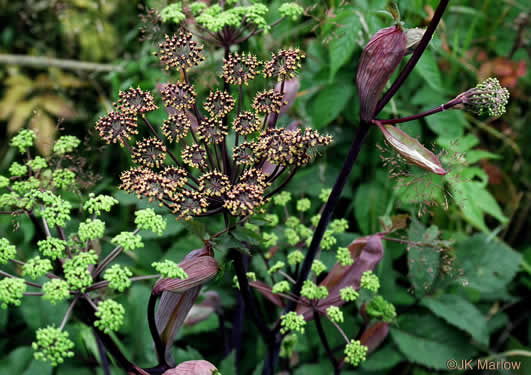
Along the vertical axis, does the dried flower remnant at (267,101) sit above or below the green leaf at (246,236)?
above

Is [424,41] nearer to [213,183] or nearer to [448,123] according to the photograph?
[213,183]

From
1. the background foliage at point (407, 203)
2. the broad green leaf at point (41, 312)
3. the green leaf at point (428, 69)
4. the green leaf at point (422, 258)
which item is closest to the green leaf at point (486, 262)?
the background foliage at point (407, 203)

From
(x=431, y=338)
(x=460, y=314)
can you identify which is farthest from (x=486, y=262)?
(x=431, y=338)

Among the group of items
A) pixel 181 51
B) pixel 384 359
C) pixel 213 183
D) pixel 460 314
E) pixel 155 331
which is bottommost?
pixel 384 359

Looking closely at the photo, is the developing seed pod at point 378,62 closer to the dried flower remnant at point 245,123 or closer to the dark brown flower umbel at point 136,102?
the dried flower remnant at point 245,123

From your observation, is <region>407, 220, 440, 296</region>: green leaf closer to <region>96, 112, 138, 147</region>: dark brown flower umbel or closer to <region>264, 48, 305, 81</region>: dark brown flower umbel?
<region>264, 48, 305, 81</region>: dark brown flower umbel

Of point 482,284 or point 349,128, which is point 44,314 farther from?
point 482,284
